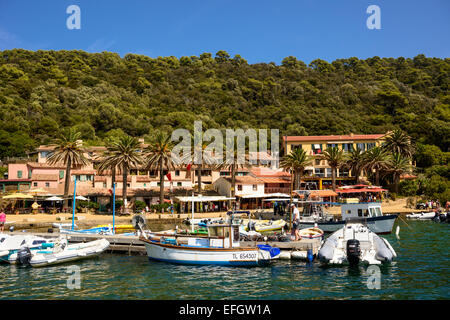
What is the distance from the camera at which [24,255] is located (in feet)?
87.1

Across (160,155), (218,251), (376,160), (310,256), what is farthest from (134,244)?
(376,160)

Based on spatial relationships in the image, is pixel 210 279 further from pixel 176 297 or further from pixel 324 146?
pixel 324 146

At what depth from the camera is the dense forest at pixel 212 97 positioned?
308 feet

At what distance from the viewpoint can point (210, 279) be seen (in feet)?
74.7

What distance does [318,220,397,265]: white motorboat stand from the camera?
80.5 feet

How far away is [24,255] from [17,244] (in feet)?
10.6

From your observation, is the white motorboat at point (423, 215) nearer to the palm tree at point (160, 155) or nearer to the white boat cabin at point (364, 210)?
the white boat cabin at point (364, 210)

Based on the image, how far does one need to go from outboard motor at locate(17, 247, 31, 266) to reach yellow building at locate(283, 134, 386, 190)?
195ft

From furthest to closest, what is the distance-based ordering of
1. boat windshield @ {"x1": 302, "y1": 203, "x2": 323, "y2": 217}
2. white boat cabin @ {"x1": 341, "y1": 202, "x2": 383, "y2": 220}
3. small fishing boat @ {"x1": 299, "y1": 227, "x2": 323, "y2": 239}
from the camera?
boat windshield @ {"x1": 302, "y1": 203, "x2": 323, "y2": 217} → white boat cabin @ {"x1": 341, "y1": 202, "x2": 383, "y2": 220} → small fishing boat @ {"x1": 299, "y1": 227, "x2": 323, "y2": 239}

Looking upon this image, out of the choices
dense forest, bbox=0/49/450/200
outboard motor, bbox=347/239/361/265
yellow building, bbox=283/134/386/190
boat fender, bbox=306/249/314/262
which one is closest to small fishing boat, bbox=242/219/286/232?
boat fender, bbox=306/249/314/262

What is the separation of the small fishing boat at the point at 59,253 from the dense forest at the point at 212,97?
60826 mm

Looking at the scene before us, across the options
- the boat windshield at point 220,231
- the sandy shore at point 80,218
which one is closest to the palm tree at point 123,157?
the sandy shore at point 80,218

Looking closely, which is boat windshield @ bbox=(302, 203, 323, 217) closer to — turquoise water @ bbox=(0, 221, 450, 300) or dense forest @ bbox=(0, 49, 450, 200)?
turquoise water @ bbox=(0, 221, 450, 300)

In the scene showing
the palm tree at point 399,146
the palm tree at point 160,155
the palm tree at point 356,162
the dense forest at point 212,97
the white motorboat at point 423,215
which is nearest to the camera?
the white motorboat at point 423,215
